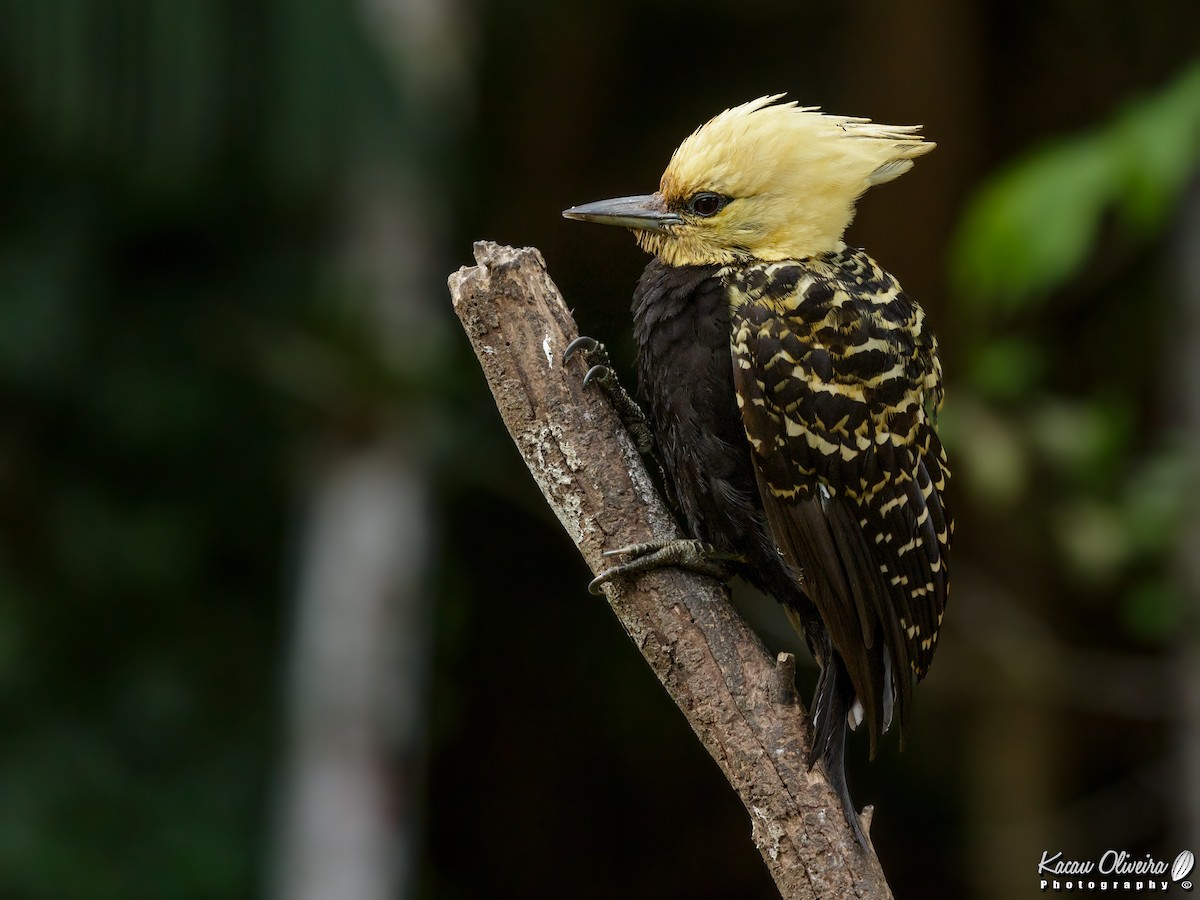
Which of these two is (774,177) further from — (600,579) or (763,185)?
(600,579)

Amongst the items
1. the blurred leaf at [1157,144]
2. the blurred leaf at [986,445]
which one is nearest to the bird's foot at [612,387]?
the blurred leaf at [1157,144]

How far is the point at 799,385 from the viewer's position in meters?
2.23

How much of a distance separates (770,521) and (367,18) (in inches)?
118

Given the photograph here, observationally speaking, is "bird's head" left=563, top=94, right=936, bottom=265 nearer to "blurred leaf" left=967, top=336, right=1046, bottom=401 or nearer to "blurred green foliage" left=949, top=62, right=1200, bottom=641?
"blurred green foliage" left=949, top=62, right=1200, bottom=641

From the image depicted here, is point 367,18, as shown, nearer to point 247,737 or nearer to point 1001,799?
point 247,737

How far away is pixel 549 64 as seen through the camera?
6.08m

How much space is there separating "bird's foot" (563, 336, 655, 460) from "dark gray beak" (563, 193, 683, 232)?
22cm

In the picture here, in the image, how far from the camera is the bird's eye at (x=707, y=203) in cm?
225

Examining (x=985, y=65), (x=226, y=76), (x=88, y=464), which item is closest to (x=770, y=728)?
(x=226, y=76)

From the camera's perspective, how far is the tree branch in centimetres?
207

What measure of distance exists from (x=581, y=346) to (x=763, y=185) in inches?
16.0

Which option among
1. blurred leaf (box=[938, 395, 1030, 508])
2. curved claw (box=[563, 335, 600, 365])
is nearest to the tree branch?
curved claw (box=[563, 335, 600, 365])

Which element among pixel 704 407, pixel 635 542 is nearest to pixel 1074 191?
pixel 704 407

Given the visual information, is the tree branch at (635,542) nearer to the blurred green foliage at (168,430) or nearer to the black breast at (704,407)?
the black breast at (704,407)
